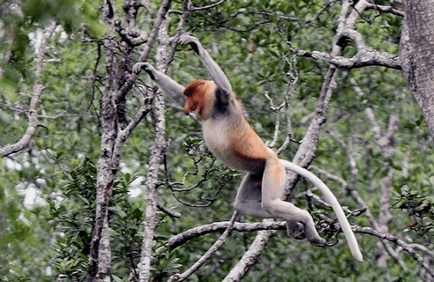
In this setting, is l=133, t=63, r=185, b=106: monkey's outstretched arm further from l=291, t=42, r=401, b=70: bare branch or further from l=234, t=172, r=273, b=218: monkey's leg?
l=291, t=42, r=401, b=70: bare branch

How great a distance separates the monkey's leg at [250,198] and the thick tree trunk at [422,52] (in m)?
1.02

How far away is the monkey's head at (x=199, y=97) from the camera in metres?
4.35

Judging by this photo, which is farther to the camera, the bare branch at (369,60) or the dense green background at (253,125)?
the dense green background at (253,125)

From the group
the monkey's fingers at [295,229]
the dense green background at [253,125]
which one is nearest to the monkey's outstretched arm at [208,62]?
the monkey's fingers at [295,229]

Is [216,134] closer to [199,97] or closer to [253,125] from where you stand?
[199,97]

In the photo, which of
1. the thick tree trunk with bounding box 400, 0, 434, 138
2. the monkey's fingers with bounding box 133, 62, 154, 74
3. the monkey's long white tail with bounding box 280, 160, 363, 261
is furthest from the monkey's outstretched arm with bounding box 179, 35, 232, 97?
the thick tree trunk with bounding box 400, 0, 434, 138

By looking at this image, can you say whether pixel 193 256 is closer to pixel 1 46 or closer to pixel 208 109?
pixel 208 109

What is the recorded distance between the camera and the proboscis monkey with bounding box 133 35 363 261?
4375mm

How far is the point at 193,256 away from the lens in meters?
6.06

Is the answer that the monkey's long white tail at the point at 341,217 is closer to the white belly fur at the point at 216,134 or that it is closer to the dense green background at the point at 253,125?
the white belly fur at the point at 216,134

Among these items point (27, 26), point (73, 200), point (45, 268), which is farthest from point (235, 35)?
point (27, 26)

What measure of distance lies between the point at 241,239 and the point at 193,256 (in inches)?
26.8

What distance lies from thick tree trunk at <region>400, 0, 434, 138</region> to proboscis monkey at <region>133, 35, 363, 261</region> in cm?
70

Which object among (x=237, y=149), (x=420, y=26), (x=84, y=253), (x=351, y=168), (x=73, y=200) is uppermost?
(x=420, y=26)
